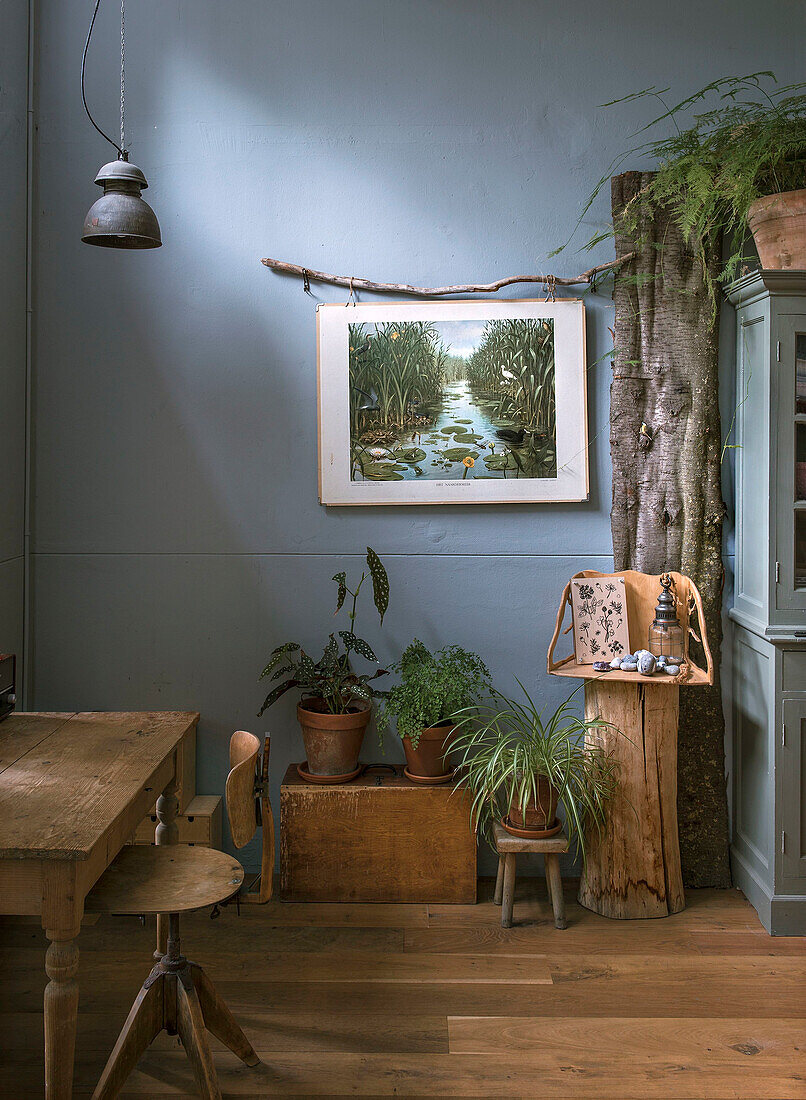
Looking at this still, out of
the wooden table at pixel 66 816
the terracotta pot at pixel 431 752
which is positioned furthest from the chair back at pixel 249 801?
the terracotta pot at pixel 431 752

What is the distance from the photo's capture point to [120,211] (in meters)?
2.65

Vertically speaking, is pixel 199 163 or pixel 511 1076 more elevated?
pixel 199 163

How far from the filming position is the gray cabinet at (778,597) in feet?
10.1

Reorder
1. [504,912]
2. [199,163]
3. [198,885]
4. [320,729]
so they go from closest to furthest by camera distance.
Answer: [198,885] → [504,912] → [320,729] → [199,163]

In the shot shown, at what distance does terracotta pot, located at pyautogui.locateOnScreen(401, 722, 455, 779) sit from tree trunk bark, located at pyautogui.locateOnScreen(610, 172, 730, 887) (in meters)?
0.92

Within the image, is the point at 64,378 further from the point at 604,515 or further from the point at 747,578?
the point at 747,578

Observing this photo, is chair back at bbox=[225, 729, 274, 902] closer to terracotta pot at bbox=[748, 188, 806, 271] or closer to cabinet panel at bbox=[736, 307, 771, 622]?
cabinet panel at bbox=[736, 307, 771, 622]

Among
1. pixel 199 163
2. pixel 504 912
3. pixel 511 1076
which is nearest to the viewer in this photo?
pixel 511 1076

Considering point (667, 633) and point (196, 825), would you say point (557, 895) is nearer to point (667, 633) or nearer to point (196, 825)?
point (667, 633)

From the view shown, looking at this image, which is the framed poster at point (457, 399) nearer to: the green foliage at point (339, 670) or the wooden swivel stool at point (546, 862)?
the green foliage at point (339, 670)

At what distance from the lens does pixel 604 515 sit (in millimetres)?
3570

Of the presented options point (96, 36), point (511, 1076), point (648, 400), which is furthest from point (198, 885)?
point (96, 36)

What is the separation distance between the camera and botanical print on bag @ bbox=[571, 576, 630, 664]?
3303mm

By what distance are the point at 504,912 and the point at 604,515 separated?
1.53 metres
